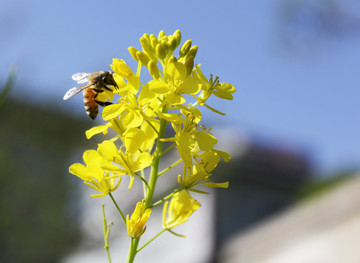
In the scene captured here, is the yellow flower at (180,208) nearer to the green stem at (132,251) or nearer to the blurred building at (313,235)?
the green stem at (132,251)

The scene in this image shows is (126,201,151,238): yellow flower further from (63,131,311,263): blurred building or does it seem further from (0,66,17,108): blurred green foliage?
(63,131,311,263): blurred building

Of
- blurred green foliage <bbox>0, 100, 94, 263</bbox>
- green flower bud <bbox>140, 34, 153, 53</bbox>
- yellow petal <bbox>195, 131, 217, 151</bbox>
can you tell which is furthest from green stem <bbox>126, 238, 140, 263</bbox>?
blurred green foliage <bbox>0, 100, 94, 263</bbox>

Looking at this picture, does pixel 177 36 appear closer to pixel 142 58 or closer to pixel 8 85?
pixel 142 58

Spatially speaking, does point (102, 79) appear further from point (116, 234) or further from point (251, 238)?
point (116, 234)

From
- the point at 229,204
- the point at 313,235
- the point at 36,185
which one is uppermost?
the point at 313,235

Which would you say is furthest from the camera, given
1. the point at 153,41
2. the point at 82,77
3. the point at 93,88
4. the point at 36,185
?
the point at 36,185

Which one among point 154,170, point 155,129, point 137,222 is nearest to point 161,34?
point 155,129

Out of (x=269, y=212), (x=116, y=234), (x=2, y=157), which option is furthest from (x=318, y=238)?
(x=2, y=157)
